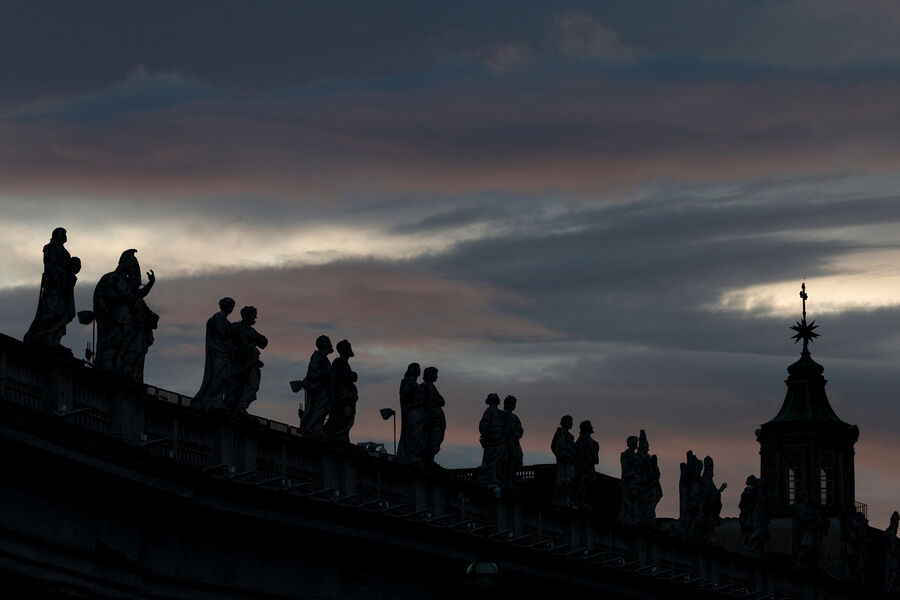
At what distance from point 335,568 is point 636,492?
1893cm

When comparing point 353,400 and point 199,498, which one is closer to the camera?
point 199,498

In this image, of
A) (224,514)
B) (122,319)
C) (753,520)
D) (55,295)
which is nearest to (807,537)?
(753,520)

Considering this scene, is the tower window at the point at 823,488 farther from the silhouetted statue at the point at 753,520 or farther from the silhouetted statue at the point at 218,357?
the silhouetted statue at the point at 218,357

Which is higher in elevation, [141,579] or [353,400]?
[353,400]

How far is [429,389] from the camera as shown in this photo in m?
54.7

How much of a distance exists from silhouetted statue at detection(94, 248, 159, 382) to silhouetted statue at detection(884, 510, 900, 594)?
151ft

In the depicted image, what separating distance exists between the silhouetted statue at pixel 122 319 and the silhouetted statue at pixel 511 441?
1635 centimetres

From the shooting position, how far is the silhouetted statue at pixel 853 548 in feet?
274

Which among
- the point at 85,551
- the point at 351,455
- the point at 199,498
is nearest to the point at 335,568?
the point at 351,455

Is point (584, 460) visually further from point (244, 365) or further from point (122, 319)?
point (122, 319)

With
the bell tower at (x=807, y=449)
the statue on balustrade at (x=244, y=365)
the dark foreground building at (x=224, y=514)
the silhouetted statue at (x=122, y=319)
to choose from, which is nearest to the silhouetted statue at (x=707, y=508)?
the dark foreground building at (x=224, y=514)

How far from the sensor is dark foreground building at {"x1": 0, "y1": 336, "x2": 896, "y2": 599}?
3856 cm

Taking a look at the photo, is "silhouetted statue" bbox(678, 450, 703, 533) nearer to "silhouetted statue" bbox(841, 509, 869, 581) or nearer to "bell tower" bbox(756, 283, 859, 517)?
"silhouetted statue" bbox(841, 509, 869, 581)

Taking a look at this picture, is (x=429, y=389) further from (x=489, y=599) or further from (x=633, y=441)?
(x=633, y=441)
